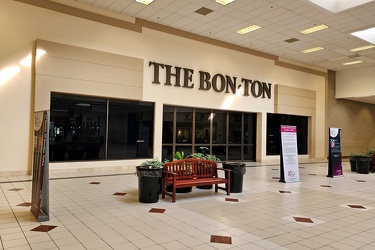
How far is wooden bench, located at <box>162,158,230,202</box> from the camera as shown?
512 centimetres

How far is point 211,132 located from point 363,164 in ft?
17.3

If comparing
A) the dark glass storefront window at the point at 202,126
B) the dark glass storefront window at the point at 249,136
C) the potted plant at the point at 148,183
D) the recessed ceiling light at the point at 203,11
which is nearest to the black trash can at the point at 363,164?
the dark glass storefront window at the point at 249,136

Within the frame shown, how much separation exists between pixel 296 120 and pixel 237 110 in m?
4.06

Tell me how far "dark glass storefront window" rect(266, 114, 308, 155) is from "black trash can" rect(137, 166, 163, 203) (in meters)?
8.70

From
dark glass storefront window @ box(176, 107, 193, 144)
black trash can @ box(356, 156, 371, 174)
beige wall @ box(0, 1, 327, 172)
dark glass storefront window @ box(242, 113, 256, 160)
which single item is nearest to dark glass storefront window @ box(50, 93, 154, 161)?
beige wall @ box(0, 1, 327, 172)

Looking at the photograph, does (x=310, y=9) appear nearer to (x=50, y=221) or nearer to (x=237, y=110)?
(x=237, y=110)

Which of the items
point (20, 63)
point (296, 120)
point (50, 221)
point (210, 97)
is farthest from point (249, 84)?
point (50, 221)

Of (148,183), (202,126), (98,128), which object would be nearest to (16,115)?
(98,128)

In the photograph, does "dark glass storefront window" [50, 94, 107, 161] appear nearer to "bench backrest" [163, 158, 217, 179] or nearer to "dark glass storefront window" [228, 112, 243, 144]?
"bench backrest" [163, 158, 217, 179]

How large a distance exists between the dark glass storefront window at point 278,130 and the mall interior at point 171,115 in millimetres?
82

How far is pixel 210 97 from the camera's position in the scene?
1072cm

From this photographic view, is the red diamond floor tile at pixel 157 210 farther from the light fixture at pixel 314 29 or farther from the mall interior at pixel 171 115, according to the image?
the light fixture at pixel 314 29

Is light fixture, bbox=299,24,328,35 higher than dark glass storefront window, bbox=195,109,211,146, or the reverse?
light fixture, bbox=299,24,328,35

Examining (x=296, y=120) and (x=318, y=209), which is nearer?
(x=318, y=209)
